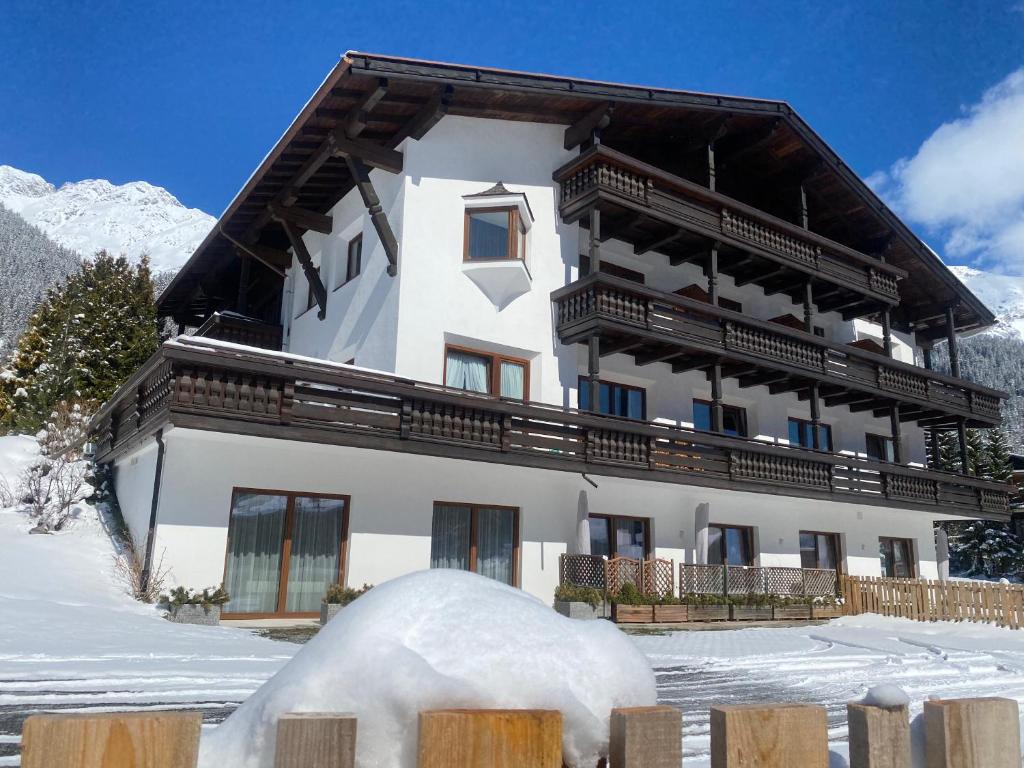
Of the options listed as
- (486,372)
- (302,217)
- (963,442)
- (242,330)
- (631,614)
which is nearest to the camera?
(631,614)

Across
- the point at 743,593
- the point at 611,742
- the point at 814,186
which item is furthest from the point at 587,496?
the point at 611,742

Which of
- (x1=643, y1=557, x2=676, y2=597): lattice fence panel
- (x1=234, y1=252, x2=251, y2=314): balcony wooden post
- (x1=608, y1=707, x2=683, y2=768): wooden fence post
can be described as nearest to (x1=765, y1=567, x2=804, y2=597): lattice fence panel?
(x1=643, y1=557, x2=676, y2=597): lattice fence panel

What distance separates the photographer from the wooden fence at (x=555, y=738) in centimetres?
127

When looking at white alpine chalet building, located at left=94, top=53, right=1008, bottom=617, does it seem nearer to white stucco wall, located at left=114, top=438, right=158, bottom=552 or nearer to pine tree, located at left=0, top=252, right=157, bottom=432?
white stucco wall, located at left=114, top=438, right=158, bottom=552

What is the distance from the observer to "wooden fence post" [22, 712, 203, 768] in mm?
1242

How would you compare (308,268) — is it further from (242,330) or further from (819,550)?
(819,550)

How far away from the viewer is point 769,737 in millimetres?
1588

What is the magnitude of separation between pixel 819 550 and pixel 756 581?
498cm

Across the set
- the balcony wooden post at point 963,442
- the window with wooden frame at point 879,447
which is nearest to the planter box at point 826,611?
the window with wooden frame at point 879,447

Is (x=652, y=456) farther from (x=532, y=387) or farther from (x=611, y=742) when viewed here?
(x=611, y=742)

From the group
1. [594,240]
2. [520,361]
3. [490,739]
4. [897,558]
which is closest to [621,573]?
[520,361]

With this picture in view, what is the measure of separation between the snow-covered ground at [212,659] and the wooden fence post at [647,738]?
2084mm

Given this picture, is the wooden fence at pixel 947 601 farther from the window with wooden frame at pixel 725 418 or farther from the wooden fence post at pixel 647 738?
the wooden fence post at pixel 647 738

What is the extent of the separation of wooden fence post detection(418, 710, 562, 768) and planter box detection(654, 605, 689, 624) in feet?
49.1
